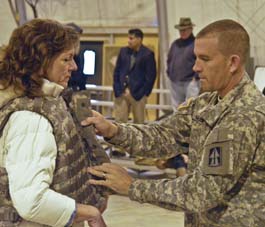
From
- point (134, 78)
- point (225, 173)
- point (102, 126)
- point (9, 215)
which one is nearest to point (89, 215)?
point (9, 215)

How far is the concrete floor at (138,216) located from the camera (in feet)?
18.7

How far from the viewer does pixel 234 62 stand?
87.7 inches

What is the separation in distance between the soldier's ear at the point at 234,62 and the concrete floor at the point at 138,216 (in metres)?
3.60

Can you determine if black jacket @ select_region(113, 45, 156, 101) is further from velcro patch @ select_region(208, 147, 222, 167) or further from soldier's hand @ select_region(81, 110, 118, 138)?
velcro patch @ select_region(208, 147, 222, 167)

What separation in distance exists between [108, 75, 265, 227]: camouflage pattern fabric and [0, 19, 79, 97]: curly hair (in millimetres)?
509

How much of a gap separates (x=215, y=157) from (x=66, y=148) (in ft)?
1.63

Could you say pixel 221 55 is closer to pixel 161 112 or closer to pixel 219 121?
pixel 219 121

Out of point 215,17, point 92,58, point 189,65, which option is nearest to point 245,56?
point 189,65

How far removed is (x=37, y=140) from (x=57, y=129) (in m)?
0.10

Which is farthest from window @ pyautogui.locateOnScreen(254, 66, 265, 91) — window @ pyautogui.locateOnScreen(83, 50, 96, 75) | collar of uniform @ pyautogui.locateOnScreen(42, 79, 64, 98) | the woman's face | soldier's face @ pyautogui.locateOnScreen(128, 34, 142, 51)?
collar of uniform @ pyautogui.locateOnScreen(42, 79, 64, 98)

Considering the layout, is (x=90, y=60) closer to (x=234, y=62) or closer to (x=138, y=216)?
(x=138, y=216)

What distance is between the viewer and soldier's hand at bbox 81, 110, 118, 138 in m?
2.47

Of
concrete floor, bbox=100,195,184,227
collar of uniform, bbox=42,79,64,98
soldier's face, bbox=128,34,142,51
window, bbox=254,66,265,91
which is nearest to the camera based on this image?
collar of uniform, bbox=42,79,64,98

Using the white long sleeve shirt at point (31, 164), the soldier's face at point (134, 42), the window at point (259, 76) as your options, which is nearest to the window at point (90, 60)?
the soldier's face at point (134, 42)
